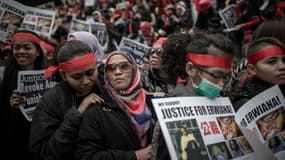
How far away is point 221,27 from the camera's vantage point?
29.7 feet

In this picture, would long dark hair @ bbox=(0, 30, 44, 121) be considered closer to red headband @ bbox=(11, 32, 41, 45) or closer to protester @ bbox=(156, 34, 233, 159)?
red headband @ bbox=(11, 32, 41, 45)

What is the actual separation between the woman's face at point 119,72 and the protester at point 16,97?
117 cm

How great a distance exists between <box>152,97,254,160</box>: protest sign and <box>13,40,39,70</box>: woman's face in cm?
216

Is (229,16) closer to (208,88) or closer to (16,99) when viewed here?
(16,99)

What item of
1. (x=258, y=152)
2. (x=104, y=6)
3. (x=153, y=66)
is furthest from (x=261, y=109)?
(x=104, y=6)

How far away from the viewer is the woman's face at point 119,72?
286 cm

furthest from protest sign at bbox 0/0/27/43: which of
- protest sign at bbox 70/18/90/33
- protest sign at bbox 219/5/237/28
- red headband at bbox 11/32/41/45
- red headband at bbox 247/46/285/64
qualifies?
protest sign at bbox 219/5/237/28

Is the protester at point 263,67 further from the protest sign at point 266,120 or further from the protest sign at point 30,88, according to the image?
the protest sign at point 30,88

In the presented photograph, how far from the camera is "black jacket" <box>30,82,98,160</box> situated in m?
2.80

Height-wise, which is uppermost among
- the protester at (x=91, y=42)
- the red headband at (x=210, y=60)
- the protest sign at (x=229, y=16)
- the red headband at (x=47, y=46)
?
the protest sign at (x=229, y=16)

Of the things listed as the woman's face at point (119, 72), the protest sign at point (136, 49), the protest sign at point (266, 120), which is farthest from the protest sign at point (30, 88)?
the protest sign at point (136, 49)

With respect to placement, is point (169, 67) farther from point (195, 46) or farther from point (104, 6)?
point (104, 6)

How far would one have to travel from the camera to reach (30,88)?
378 centimetres

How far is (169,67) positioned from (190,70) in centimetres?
25
